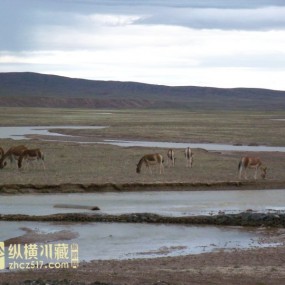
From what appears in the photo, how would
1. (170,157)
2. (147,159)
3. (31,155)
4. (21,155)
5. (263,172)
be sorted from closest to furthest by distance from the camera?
(263,172)
(147,159)
(31,155)
(21,155)
(170,157)

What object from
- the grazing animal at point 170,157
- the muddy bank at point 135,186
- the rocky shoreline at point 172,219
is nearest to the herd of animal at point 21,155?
the grazing animal at point 170,157

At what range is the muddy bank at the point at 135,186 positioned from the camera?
871 inches

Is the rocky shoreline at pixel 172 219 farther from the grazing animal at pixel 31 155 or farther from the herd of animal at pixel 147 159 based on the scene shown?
the grazing animal at pixel 31 155

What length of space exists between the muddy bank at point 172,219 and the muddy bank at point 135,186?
Result: 4536mm

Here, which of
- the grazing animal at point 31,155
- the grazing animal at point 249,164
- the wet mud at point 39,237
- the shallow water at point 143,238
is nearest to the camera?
the shallow water at point 143,238

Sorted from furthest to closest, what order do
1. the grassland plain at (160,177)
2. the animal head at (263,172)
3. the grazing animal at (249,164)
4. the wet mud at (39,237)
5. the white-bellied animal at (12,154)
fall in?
the white-bellied animal at (12,154), the animal head at (263,172), the grazing animal at (249,164), the wet mud at (39,237), the grassland plain at (160,177)

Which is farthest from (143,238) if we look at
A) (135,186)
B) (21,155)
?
(21,155)

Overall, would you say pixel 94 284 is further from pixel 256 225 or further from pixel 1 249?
pixel 256 225

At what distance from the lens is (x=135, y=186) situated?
76.6 feet

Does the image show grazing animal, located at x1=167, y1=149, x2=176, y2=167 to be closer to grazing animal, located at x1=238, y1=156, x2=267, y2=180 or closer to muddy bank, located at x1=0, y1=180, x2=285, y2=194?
grazing animal, located at x1=238, y1=156, x2=267, y2=180

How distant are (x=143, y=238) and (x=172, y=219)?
2.25 metres

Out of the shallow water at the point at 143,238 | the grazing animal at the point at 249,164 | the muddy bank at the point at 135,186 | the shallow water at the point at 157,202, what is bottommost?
the shallow water at the point at 143,238

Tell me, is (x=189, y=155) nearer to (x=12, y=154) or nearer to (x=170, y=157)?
(x=170, y=157)

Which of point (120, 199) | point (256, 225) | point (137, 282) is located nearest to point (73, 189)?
Result: point (120, 199)
